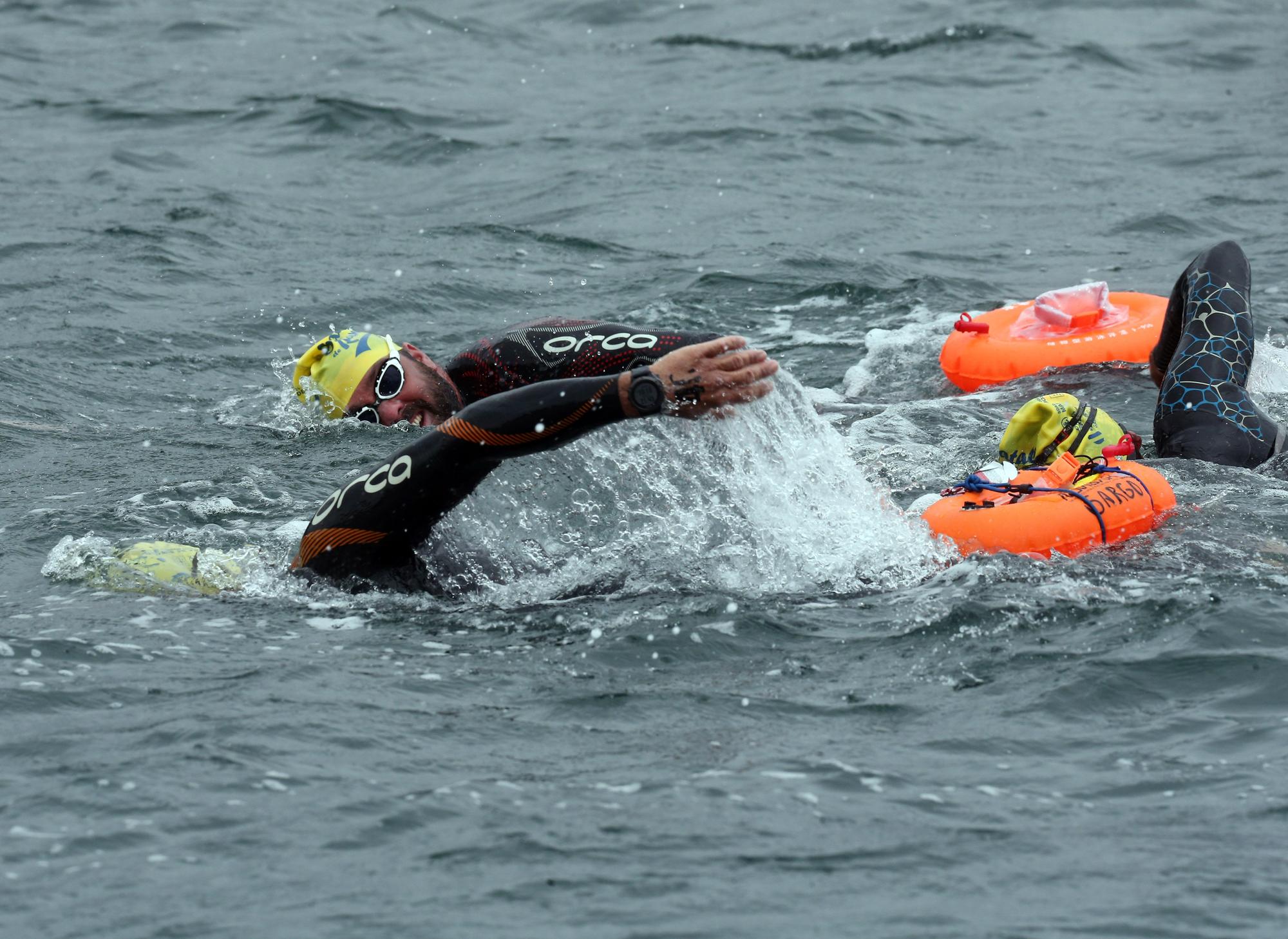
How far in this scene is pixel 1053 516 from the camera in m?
6.05

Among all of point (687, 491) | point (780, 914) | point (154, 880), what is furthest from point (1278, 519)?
point (154, 880)

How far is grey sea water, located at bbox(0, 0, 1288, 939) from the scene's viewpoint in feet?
13.5

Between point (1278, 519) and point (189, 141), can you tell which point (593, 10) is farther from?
point (1278, 519)

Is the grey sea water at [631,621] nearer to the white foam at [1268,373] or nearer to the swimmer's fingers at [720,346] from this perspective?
the white foam at [1268,373]

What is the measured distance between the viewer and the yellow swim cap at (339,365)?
7469 mm

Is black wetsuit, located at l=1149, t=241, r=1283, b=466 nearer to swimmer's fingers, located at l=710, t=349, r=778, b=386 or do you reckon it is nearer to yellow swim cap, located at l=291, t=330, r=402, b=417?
swimmer's fingers, located at l=710, t=349, r=778, b=386

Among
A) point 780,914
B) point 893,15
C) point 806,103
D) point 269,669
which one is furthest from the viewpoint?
point 893,15

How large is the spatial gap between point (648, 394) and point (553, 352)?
5.17 ft

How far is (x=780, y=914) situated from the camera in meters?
3.93

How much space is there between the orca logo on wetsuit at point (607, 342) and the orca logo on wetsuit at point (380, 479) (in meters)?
1.13

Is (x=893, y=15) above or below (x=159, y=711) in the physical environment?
above

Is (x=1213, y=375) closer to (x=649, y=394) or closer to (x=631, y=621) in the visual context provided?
(x=631, y=621)

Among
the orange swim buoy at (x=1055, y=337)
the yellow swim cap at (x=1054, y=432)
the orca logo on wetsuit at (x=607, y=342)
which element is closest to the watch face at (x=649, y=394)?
the orca logo on wetsuit at (x=607, y=342)

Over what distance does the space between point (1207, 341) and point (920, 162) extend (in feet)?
26.7
